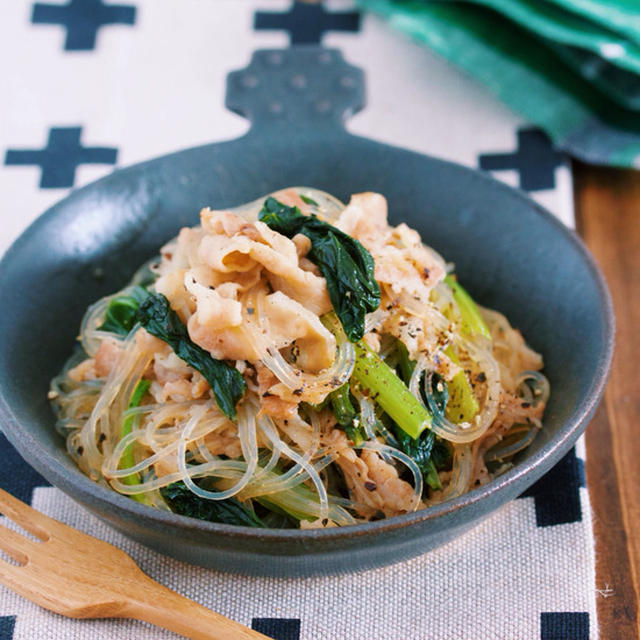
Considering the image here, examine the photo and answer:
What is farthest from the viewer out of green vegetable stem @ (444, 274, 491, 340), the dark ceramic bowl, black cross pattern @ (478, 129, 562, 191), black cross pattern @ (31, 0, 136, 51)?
black cross pattern @ (31, 0, 136, 51)

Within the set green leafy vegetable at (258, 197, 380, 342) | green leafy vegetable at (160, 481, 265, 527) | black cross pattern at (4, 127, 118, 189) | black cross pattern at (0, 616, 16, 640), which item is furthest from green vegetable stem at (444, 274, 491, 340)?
black cross pattern at (4, 127, 118, 189)

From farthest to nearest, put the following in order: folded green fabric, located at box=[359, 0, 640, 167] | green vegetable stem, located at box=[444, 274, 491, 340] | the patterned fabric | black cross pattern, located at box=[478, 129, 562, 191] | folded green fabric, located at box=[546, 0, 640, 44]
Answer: folded green fabric, located at box=[359, 0, 640, 167], black cross pattern, located at box=[478, 129, 562, 191], folded green fabric, located at box=[546, 0, 640, 44], green vegetable stem, located at box=[444, 274, 491, 340], the patterned fabric

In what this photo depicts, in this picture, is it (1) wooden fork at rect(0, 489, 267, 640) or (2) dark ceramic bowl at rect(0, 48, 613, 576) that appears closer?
(2) dark ceramic bowl at rect(0, 48, 613, 576)

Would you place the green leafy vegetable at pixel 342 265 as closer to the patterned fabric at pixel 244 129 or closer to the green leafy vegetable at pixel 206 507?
the green leafy vegetable at pixel 206 507

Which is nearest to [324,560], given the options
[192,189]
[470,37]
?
[192,189]

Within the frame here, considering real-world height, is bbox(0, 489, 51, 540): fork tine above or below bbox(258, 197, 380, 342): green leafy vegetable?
below

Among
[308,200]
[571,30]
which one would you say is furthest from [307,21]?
[308,200]

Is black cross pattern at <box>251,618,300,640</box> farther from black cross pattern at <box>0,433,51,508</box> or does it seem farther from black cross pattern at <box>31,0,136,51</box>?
black cross pattern at <box>31,0,136,51</box>

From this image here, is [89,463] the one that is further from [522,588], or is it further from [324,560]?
[522,588]

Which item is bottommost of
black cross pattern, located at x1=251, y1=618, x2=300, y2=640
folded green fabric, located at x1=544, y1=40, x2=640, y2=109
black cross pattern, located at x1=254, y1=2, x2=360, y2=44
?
black cross pattern, located at x1=251, y1=618, x2=300, y2=640
